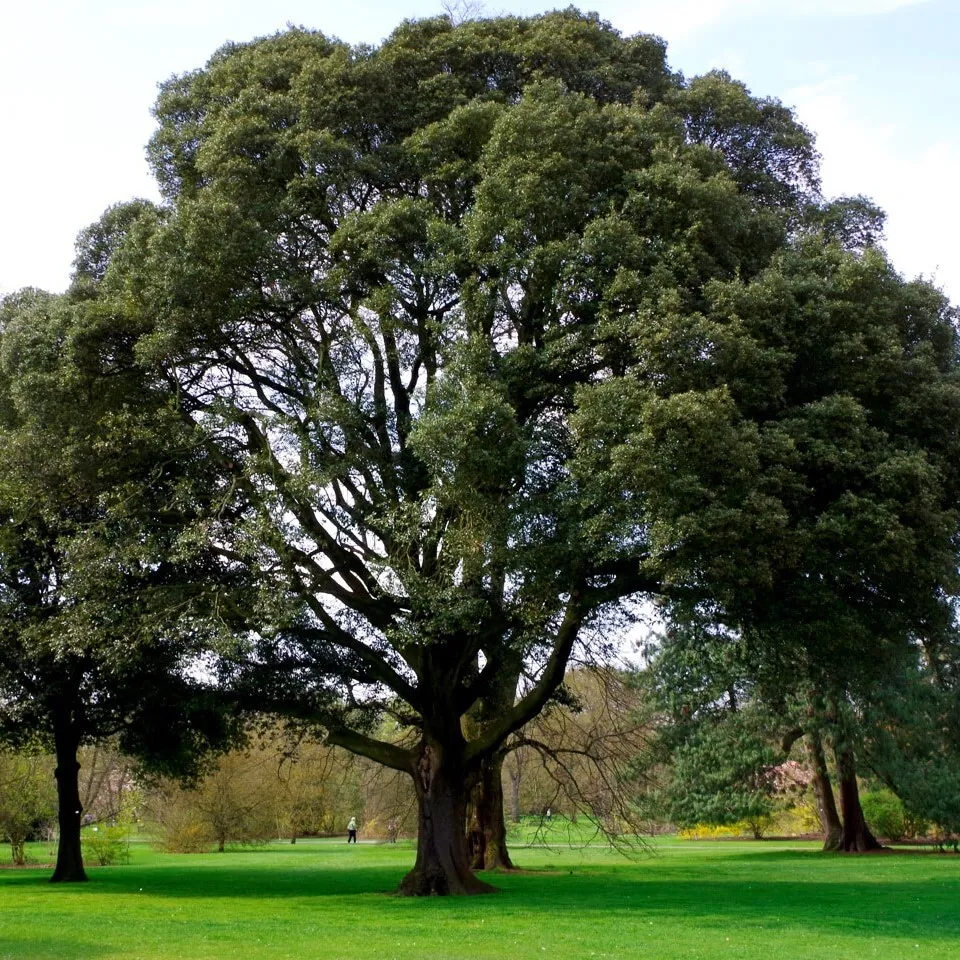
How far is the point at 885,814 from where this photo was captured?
45688 mm

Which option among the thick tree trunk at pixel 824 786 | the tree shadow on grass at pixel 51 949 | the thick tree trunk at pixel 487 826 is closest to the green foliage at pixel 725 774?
the thick tree trunk at pixel 824 786

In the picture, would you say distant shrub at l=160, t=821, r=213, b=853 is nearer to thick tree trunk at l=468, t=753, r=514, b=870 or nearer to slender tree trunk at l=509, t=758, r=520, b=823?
slender tree trunk at l=509, t=758, r=520, b=823

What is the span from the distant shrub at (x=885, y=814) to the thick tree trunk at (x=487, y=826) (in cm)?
2255

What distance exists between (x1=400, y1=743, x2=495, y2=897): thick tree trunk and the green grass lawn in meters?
0.77

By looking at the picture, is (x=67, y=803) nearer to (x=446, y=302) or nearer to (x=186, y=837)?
(x=446, y=302)

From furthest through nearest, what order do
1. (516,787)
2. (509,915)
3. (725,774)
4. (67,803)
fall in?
(516,787)
(725,774)
(67,803)
(509,915)

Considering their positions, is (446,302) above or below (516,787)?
above

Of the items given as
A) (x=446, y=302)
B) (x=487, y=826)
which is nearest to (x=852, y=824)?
(x=487, y=826)

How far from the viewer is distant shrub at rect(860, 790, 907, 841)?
149 ft

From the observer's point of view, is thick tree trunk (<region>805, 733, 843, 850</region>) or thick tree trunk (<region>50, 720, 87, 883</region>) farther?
thick tree trunk (<region>805, 733, 843, 850</region>)

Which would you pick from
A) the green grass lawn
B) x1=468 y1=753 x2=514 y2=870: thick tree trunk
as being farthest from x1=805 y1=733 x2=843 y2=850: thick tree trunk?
x1=468 y1=753 x2=514 y2=870: thick tree trunk

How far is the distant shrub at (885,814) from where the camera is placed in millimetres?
45375

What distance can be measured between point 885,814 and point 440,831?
31286 mm

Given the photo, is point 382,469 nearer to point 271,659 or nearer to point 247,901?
point 271,659
